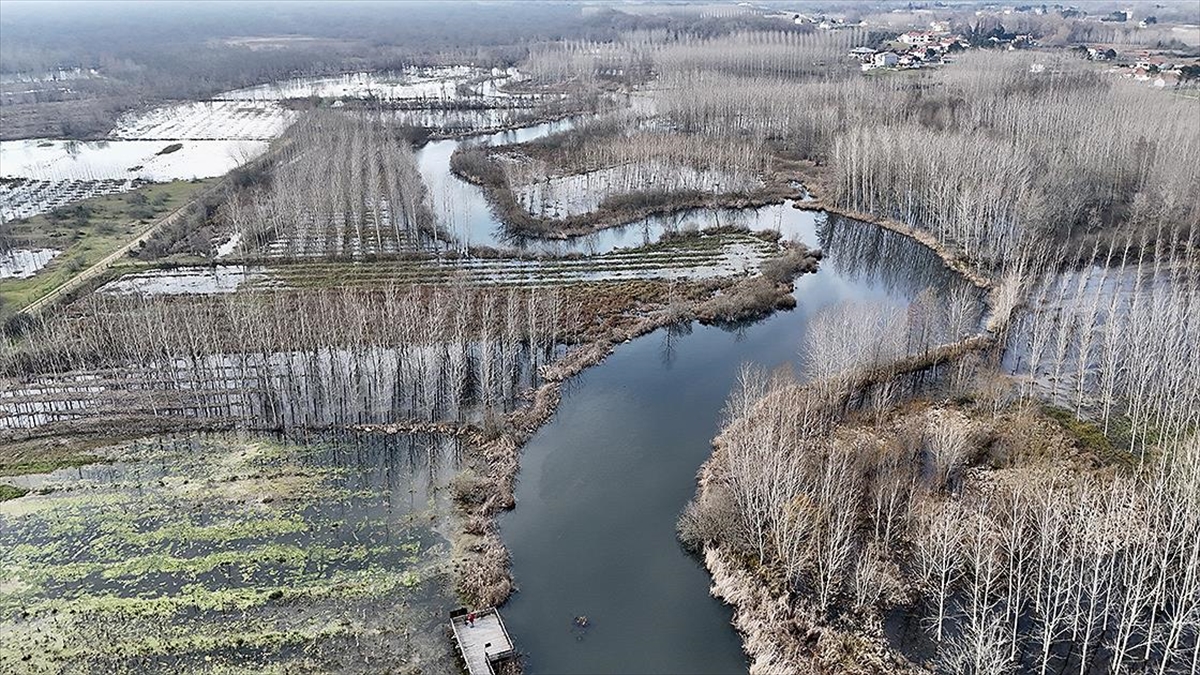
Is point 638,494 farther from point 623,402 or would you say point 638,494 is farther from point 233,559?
point 233,559

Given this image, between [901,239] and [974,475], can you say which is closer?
[974,475]

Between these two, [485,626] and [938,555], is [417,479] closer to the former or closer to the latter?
[485,626]

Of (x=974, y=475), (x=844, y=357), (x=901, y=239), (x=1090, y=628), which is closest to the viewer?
(x=1090, y=628)

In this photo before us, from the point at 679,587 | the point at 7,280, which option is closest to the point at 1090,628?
the point at 679,587

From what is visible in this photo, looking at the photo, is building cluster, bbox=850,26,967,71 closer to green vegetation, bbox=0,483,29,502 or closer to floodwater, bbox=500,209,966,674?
floodwater, bbox=500,209,966,674

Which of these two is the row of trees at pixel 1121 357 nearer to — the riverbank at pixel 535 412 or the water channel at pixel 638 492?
the water channel at pixel 638 492

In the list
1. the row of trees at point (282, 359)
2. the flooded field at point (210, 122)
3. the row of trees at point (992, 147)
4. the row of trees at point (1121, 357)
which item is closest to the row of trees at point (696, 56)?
the row of trees at point (992, 147)
